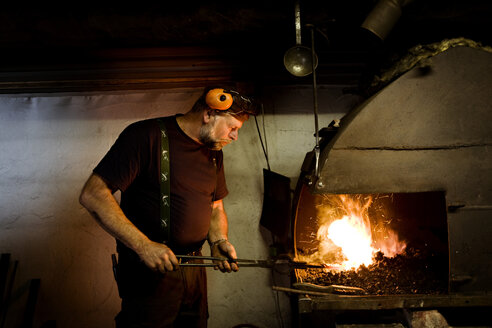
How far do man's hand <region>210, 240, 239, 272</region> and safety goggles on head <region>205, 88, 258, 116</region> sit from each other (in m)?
1.18

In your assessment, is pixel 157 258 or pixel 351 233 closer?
pixel 157 258

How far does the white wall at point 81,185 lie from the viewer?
3.27 meters

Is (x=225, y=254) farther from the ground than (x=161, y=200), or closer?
closer

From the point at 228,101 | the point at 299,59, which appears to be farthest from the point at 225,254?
the point at 299,59

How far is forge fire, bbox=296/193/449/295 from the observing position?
96.5 inches

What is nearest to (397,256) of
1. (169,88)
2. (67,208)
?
(169,88)

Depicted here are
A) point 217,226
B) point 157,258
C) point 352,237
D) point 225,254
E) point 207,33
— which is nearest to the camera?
point 157,258

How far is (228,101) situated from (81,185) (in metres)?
2.19

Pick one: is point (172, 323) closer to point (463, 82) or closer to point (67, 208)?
point (67, 208)

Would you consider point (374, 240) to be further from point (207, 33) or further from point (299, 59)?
point (207, 33)

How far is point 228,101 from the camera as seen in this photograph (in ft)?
7.29

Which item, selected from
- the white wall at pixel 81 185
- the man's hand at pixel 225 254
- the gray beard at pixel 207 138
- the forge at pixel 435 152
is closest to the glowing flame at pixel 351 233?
the white wall at pixel 81 185

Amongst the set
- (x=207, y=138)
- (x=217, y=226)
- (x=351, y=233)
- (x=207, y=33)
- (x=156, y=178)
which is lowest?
(x=351, y=233)

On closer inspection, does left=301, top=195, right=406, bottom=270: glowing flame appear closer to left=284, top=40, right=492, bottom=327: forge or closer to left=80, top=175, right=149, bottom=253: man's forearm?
left=284, top=40, right=492, bottom=327: forge
